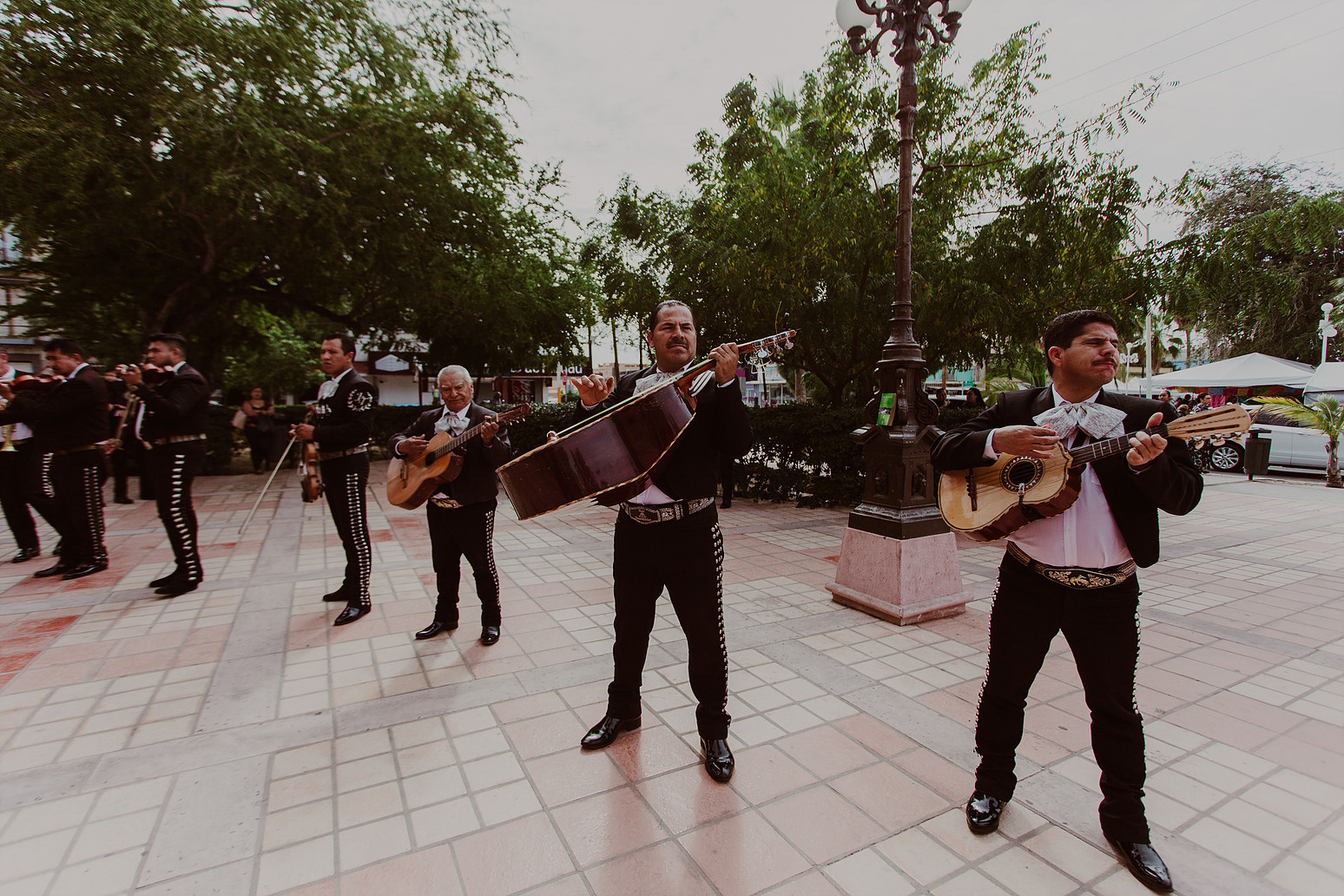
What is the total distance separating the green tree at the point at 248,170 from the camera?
8383 millimetres

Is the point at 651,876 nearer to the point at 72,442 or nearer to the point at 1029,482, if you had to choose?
the point at 1029,482

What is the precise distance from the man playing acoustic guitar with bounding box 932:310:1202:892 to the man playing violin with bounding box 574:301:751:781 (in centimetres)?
113

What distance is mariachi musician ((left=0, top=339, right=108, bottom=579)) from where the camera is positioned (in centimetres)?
584

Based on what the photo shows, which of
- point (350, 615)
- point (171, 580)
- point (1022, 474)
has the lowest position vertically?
point (350, 615)

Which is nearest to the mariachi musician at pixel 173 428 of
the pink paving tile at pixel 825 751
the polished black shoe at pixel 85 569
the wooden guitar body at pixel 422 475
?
the polished black shoe at pixel 85 569

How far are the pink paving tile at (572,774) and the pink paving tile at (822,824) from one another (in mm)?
734

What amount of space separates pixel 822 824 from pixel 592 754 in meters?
1.13

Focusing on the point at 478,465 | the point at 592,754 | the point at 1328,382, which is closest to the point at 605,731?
the point at 592,754

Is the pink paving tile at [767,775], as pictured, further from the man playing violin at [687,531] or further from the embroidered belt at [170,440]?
the embroidered belt at [170,440]

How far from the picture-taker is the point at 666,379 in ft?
9.21

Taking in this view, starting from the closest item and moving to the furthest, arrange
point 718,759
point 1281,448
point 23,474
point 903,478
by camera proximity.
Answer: point 718,759
point 903,478
point 23,474
point 1281,448

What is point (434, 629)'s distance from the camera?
470cm

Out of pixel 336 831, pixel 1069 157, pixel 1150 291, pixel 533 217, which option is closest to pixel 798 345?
pixel 1069 157

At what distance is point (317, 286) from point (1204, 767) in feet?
49.6
